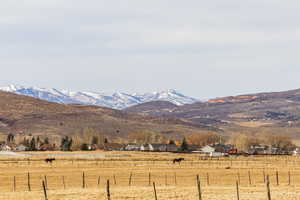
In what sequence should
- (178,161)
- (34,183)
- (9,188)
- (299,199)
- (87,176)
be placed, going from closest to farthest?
(299,199)
(9,188)
(34,183)
(87,176)
(178,161)

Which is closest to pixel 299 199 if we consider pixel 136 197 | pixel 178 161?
pixel 136 197

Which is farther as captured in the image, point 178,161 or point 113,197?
point 178,161

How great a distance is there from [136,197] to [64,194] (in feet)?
21.5

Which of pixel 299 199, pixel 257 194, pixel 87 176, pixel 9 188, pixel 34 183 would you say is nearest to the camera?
pixel 299 199

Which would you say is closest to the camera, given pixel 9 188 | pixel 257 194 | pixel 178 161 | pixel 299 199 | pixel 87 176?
pixel 299 199

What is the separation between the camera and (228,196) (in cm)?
4491

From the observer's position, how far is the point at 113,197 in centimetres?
4466

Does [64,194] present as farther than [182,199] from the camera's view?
Yes

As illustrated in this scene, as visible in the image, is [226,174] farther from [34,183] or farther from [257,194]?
[257,194]

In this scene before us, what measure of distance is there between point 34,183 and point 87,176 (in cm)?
1114

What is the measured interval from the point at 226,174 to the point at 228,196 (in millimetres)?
35712

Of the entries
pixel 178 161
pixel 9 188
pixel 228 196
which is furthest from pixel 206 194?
pixel 178 161

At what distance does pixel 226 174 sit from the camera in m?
80.2

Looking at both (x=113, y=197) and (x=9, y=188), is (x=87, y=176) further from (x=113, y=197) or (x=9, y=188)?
(x=113, y=197)
